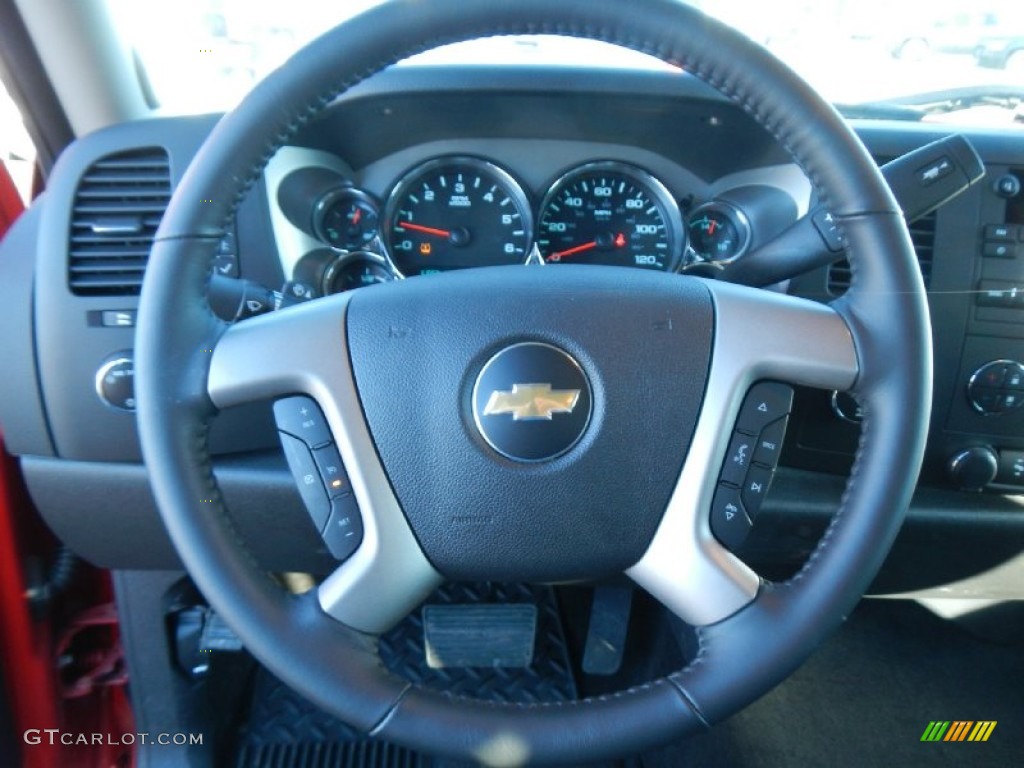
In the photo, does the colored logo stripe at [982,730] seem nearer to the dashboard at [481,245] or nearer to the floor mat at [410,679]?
the dashboard at [481,245]

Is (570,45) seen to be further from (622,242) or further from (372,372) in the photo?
(372,372)

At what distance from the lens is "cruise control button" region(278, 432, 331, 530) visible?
0.98 m

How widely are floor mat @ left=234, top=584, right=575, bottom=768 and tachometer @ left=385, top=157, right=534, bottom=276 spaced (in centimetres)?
70

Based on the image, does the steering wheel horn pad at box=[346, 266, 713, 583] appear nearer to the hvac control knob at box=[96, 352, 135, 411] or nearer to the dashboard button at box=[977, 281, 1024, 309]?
the hvac control knob at box=[96, 352, 135, 411]

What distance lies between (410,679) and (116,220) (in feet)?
3.55

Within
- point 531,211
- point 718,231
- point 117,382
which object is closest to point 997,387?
point 718,231

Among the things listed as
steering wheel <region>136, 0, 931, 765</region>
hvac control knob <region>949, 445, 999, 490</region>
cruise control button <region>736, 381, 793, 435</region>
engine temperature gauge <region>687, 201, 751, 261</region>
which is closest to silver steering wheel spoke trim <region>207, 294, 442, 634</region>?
steering wheel <region>136, 0, 931, 765</region>

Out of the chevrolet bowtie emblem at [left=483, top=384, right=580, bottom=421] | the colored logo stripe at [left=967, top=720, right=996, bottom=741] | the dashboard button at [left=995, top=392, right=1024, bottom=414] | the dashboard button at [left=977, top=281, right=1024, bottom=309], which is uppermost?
the chevrolet bowtie emblem at [left=483, top=384, right=580, bottom=421]

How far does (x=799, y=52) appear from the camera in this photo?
1766 millimetres

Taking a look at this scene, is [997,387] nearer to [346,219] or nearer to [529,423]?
[529,423]

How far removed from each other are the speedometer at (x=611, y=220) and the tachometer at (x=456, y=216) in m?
0.06

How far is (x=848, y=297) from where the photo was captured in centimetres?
96

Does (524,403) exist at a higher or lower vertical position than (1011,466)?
higher

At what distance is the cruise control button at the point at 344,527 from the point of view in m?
0.97
